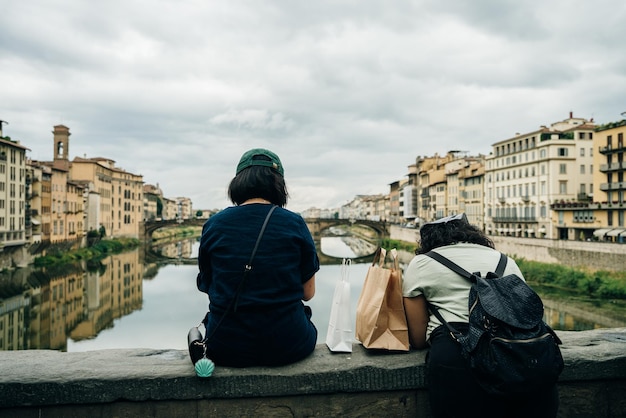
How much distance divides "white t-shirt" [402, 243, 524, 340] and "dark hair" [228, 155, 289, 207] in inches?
27.3

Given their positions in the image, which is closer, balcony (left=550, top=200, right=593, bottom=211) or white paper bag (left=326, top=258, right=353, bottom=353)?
white paper bag (left=326, top=258, right=353, bottom=353)

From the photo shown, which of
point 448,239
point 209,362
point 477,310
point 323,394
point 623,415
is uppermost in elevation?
point 448,239

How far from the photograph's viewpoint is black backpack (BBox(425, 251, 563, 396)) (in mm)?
1905

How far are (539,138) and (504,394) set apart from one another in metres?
44.6

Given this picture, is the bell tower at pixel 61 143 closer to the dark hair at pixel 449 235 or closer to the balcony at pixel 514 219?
the balcony at pixel 514 219

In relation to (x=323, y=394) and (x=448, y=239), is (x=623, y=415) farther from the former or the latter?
(x=323, y=394)

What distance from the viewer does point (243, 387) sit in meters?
2.28

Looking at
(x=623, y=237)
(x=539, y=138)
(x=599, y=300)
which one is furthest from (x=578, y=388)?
(x=539, y=138)

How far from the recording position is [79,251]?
151ft

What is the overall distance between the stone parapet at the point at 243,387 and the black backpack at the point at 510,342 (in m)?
0.48

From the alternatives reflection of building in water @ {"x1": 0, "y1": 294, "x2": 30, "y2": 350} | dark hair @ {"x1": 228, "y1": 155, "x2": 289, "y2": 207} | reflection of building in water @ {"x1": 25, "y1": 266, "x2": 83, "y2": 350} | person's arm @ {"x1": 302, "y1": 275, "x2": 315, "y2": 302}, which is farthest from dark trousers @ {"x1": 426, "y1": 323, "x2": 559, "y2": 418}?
reflection of building in water @ {"x1": 25, "y1": 266, "x2": 83, "y2": 350}

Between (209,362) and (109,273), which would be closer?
(209,362)

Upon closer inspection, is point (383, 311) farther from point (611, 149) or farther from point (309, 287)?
point (611, 149)

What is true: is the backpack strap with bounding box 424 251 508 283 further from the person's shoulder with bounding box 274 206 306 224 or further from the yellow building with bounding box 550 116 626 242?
the yellow building with bounding box 550 116 626 242
